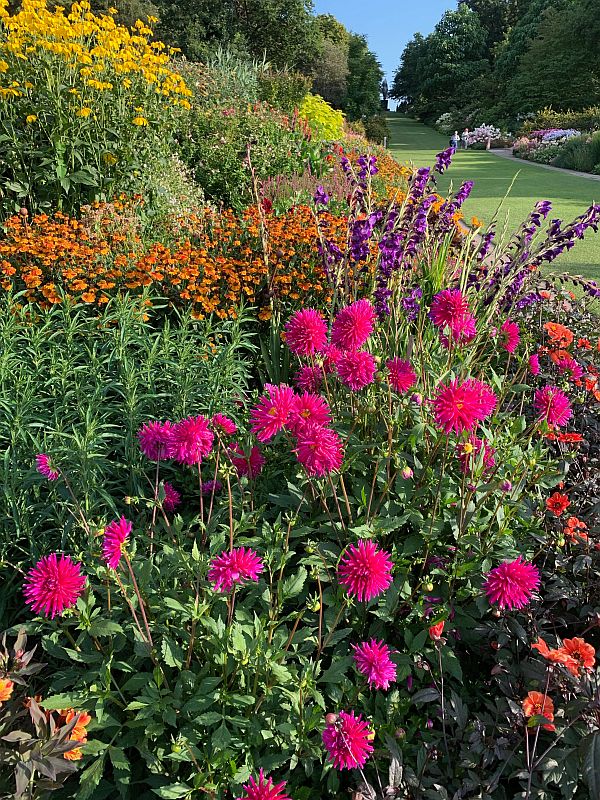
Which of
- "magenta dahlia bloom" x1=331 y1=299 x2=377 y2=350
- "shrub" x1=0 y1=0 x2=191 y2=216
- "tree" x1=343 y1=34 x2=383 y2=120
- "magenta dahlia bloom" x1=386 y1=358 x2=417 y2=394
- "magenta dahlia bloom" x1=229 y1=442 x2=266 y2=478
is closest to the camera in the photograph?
"magenta dahlia bloom" x1=331 y1=299 x2=377 y2=350

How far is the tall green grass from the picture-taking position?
2029mm

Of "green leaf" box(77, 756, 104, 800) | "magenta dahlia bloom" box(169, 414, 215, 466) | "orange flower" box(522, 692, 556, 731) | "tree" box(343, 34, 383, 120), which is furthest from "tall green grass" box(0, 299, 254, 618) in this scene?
"tree" box(343, 34, 383, 120)

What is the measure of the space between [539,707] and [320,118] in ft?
39.0

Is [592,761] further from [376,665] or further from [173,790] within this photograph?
[173,790]

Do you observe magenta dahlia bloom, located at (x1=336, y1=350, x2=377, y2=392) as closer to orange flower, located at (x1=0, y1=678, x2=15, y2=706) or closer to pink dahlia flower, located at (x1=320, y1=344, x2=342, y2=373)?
pink dahlia flower, located at (x1=320, y1=344, x2=342, y2=373)

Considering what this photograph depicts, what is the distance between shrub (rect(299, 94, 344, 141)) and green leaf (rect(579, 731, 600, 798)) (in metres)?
9.95

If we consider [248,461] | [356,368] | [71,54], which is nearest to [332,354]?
[356,368]

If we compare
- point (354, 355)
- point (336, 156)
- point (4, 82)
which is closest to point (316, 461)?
point (354, 355)

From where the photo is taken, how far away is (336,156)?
27.8 ft

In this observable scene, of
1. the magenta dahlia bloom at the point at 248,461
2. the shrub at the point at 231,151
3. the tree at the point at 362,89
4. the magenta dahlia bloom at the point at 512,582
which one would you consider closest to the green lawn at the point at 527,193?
the shrub at the point at 231,151

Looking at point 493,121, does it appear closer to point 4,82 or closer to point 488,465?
point 4,82

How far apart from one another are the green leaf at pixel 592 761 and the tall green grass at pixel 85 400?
4.51ft

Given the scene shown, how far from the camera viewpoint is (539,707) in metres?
1.20

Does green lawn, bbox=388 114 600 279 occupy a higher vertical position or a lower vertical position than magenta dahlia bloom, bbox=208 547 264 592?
higher
